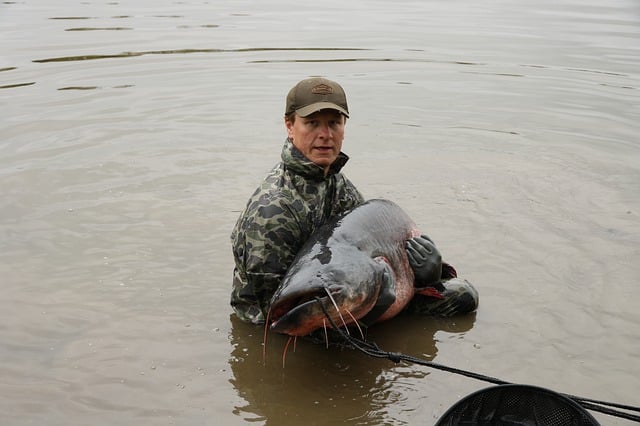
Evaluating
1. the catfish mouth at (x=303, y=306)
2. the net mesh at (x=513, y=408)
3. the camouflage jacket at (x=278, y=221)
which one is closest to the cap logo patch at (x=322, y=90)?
the camouflage jacket at (x=278, y=221)

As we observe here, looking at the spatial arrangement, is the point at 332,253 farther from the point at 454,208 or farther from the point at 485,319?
the point at 454,208

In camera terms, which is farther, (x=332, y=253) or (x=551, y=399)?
(x=332, y=253)

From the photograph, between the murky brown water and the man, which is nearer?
the murky brown water

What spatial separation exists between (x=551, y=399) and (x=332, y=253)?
127 cm

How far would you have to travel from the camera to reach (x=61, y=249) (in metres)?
5.64

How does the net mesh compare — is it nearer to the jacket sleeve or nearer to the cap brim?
the jacket sleeve

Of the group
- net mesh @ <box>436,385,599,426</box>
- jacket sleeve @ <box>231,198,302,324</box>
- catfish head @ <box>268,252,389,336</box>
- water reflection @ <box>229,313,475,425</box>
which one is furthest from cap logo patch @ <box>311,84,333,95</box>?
net mesh @ <box>436,385,599,426</box>

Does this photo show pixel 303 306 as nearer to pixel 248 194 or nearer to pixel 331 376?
pixel 331 376

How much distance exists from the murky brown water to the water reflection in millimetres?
13

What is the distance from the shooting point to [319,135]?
4.39 metres

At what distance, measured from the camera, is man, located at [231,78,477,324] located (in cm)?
422

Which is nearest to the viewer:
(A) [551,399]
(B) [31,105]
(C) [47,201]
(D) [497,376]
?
(A) [551,399]

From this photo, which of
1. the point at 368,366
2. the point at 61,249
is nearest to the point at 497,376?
the point at 368,366

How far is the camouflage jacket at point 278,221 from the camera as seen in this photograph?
4.21 metres
